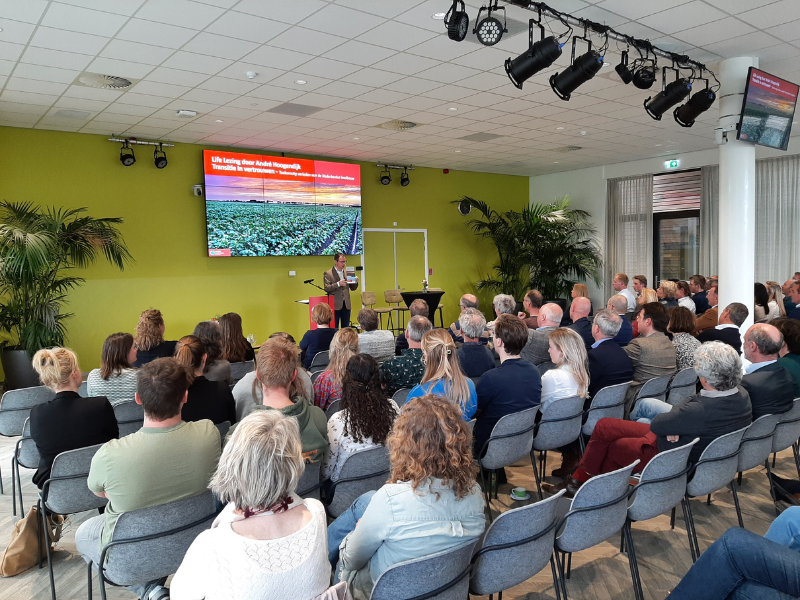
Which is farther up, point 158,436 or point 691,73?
point 691,73

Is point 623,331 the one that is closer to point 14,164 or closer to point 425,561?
point 425,561

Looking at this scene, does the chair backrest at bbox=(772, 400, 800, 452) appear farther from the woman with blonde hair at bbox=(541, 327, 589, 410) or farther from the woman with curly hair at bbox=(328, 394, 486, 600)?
the woman with curly hair at bbox=(328, 394, 486, 600)

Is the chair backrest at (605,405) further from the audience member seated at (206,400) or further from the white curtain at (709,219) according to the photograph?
the white curtain at (709,219)

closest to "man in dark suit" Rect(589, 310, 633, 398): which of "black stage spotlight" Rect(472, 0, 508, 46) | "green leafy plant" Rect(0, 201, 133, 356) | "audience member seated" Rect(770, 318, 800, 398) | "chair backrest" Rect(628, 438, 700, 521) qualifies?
"audience member seated" Rect(770, 318, 800, 398)

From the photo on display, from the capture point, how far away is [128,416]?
3.60 m

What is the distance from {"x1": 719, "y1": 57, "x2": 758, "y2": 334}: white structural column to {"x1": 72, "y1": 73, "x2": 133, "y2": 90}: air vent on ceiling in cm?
636

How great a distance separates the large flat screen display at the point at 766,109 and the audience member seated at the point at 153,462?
5.96 meters

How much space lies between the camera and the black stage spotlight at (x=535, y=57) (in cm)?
461

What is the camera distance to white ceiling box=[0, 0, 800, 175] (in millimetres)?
4645

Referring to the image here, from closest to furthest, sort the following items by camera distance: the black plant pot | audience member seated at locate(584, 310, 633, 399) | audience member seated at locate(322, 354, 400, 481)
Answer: audience member seated at locate(322, 354, 400, 481), audience member seated at locate(584, 310, 633, 399), the black plant pot


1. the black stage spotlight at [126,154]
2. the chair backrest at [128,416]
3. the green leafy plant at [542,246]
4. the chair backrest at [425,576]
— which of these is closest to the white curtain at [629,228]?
the green leafy plant at [542,246]

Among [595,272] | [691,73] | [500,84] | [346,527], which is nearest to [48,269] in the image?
[500,84]

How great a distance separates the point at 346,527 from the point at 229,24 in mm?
4244

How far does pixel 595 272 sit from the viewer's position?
13133mm
